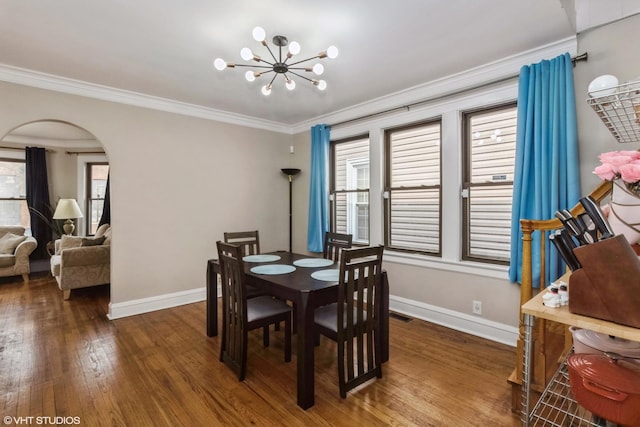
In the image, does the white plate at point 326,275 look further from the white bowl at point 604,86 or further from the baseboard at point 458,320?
the white bowl at point 604,86

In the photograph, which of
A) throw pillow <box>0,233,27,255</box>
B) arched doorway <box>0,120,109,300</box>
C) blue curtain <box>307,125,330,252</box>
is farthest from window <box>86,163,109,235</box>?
blue curtain <box>307,125,330,252</box>

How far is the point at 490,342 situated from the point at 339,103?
3.06 metres

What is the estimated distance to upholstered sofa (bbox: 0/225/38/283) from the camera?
194 inches

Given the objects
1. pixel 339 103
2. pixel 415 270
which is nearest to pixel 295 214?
pixel 339 103

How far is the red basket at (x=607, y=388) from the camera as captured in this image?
934 millimetres

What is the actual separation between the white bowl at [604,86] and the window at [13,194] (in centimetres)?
829

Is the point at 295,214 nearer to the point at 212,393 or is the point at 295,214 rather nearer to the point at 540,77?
the point at 212,393

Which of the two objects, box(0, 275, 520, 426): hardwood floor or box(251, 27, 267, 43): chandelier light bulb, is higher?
box(251, 27, 267, 43): chandelier light bulb

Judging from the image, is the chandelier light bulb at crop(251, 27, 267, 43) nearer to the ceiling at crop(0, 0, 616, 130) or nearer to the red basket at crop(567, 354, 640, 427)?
the ceiling at crop(0, 0, 616, 130)

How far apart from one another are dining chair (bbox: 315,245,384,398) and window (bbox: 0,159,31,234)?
6895 mm

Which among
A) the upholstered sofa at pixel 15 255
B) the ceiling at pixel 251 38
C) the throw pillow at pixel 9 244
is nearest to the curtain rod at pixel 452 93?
the ceiling at pixel 251 38

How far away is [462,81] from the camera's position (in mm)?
3080

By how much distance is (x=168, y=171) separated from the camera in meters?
3.88

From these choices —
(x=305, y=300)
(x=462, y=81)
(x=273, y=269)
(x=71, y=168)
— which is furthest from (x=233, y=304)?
(x=71, y=168)
